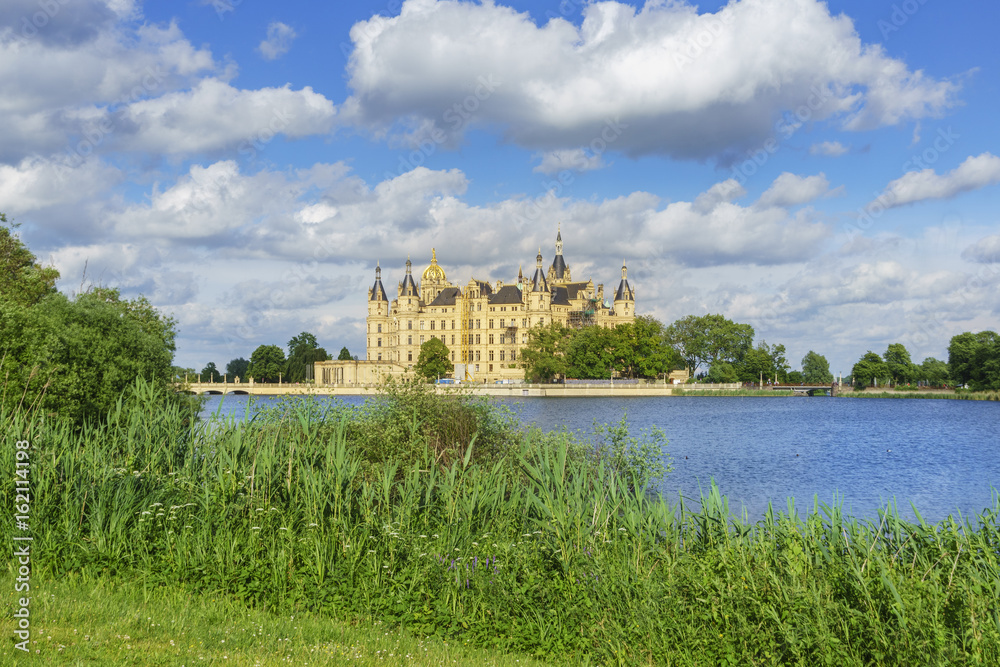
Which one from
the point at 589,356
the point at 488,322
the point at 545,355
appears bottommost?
the point at 589,356

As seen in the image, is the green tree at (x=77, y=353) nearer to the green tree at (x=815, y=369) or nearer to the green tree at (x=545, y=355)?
the green tree at (x=545, y=355)

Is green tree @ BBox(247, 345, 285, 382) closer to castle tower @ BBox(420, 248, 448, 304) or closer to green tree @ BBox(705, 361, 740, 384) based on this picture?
castle tower @ BBox(420, 248, 448, 304)

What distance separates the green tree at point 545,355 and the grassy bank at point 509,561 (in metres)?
78.9

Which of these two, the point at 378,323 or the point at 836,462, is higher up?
the point at 378,323

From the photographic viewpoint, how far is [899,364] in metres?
91.7

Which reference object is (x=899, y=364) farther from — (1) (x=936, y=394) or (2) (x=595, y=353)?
(2) (x=595, y=353)

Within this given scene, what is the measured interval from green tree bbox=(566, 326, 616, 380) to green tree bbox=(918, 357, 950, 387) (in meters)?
38.1

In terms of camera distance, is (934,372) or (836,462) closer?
(836,462)

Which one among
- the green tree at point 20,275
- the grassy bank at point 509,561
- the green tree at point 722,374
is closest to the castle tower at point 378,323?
the green tree at point 722,374

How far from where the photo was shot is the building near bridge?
109 metres

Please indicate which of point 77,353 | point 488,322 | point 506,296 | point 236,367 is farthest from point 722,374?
point 77,353

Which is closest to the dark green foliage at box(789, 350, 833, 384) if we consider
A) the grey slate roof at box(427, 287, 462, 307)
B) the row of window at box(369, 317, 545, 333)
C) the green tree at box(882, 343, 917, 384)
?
the green tree at box(882, 343, 917, 384)

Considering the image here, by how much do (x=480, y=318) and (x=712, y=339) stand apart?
32.9 m

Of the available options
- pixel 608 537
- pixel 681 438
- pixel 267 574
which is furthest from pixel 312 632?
pixel 681 438
